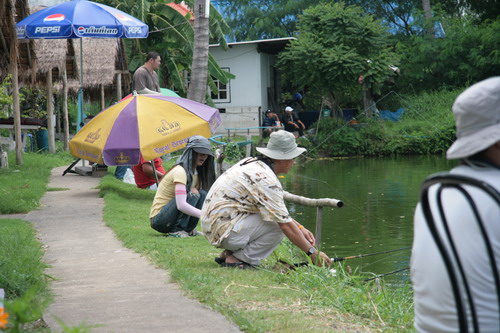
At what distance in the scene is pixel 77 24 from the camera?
12578 millimetres

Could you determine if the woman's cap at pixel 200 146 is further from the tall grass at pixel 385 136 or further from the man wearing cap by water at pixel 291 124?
the man wearing cap by water at pixel 291 124

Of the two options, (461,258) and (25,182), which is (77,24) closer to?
(25,182)

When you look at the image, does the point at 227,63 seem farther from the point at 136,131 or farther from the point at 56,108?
the point at 136,131

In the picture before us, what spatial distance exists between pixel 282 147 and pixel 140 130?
457 cm

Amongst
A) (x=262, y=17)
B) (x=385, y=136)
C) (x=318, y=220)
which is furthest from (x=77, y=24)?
(x=262, y=17)

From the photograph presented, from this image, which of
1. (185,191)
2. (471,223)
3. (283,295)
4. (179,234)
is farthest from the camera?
(179,234)

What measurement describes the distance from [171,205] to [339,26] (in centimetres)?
2335

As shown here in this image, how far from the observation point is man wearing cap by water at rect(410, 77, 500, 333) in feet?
7.71

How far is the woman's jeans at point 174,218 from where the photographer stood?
795 centimetres

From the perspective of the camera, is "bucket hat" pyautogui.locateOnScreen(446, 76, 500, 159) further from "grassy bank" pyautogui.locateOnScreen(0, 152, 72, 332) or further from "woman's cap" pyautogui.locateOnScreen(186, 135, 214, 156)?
"woman's cap" pyautogui.locateOnScreen(186, 135, 214, 156)

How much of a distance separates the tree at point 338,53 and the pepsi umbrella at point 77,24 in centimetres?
1646

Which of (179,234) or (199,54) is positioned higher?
(199,54)

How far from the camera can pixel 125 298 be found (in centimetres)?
530

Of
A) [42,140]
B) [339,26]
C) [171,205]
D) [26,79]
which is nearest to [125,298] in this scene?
[171,205]
